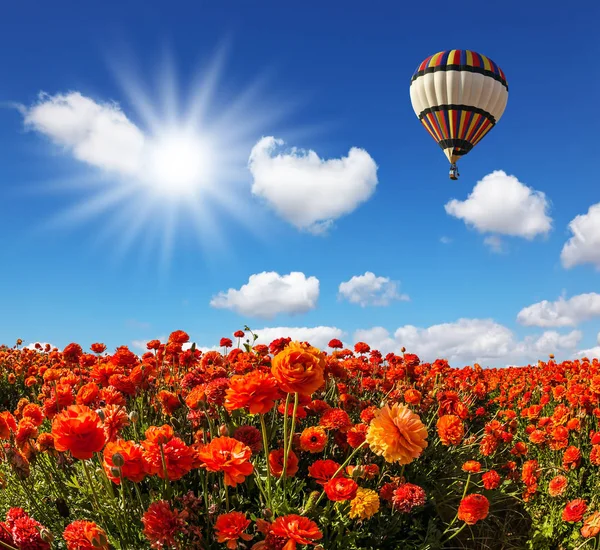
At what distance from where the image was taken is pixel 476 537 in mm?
5227

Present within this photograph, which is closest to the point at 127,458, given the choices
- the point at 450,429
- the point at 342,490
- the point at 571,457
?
the point at 342,490

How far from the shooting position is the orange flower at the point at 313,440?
3670mm

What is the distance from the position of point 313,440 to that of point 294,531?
1.20 metres

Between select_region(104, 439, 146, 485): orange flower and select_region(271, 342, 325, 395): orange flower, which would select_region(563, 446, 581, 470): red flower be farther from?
select_region(104, 439, 146, 485): orange flower

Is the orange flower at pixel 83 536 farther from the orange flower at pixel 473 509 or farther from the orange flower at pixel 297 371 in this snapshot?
the orange flower at pixel 473 509

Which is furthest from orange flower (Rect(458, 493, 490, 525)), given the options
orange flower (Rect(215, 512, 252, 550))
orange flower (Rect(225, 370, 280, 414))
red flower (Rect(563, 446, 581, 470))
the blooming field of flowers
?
red flower (Rect(563, 446, 581, 470))

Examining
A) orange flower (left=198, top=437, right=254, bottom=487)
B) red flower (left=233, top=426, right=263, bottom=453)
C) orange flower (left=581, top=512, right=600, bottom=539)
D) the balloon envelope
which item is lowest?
orange flower (left=581, top=512, right=600, bottom=539)

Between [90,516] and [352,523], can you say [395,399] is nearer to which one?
[352,523]

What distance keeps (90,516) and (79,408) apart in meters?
1.64

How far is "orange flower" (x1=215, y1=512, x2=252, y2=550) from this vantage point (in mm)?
2688

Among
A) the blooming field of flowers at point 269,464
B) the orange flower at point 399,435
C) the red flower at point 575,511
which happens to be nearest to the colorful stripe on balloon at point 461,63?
the blooming field of flowers at point 269,464

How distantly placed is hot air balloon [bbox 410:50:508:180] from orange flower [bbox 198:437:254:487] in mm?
22326

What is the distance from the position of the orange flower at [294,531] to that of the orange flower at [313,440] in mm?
1072

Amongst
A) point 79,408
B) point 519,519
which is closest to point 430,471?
point 519,519
